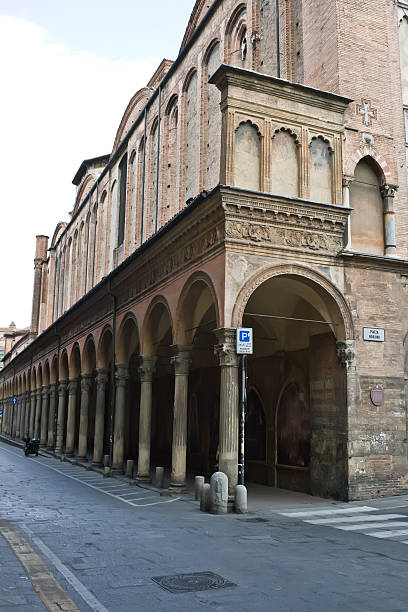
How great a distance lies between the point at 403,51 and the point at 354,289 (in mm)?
7043

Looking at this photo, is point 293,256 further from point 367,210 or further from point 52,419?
point 52,419

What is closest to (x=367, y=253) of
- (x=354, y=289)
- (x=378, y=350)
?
(x=354, y=289)

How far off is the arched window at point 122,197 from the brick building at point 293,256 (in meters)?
6.98

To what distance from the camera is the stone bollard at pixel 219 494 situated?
1155cm

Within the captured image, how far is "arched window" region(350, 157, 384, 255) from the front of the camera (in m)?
14.5

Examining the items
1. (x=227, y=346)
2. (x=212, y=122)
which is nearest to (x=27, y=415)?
(x=212, y=122)

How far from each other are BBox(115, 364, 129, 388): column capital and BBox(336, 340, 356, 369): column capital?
28.4 ft

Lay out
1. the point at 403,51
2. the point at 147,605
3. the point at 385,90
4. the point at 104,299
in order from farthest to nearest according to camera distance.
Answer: the point at 104,299 < the point at 403,51 < the point at 385,90 < the point at 147,605

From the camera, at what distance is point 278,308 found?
1606 centimetres

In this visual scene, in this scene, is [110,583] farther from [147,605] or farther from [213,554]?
[213,554]

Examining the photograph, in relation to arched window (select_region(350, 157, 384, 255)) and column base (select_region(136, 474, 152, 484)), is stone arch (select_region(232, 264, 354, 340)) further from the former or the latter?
column base (select_region(136, 474, 152, 484))

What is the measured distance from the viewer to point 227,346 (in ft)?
40.6

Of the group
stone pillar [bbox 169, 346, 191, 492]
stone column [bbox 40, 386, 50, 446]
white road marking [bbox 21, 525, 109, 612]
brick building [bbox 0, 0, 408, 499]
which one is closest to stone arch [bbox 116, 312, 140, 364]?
brick building [bbox 0, 0, 408, 499]

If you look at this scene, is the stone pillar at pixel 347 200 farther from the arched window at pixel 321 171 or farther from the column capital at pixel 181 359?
the column capital at pixel 181 359
